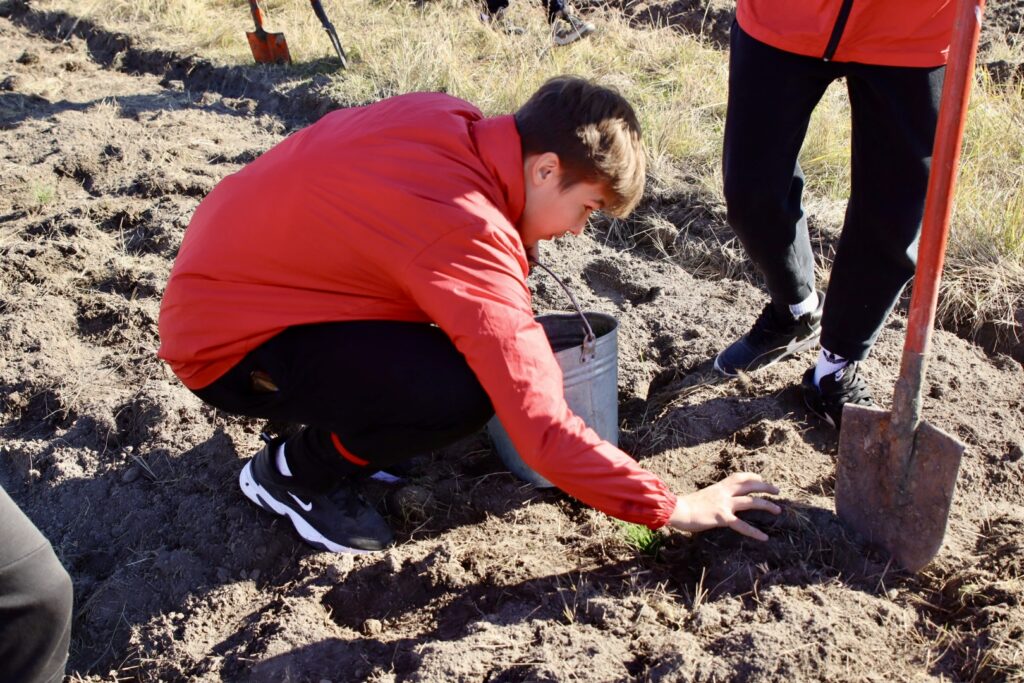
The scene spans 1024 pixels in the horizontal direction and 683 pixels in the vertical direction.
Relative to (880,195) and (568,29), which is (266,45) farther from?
(880,195)

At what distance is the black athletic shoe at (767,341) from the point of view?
9.82 ft

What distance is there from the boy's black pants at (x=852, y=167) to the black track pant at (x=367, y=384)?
0.99 metres

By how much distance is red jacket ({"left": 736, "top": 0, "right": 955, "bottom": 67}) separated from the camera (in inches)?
86.0

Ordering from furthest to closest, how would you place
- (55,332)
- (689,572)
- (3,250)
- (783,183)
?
(3,250), (55,332), (783,183), (689,572)

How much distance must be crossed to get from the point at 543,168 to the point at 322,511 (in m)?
1.11

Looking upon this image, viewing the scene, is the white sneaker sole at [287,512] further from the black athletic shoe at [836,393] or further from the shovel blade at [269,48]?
the shovel blade at [269,48]

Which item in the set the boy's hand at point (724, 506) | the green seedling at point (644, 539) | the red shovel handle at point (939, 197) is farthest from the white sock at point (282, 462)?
the red shovel handle at point (939, 197)

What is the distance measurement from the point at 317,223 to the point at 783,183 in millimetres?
1315

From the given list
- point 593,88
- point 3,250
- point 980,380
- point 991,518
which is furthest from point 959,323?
point 3,250

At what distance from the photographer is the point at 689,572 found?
2.35 metres

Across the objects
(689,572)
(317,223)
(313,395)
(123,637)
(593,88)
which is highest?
(593,88)

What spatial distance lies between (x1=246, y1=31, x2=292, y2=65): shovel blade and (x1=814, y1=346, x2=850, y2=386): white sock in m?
4.25

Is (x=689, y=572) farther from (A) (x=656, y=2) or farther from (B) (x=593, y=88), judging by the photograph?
(A) (x=656, y=2)

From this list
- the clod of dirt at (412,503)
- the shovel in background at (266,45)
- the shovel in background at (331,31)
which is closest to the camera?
the clod of dirt at (412,503)
